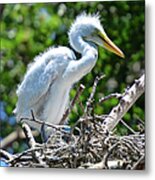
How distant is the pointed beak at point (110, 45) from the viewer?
2.37m

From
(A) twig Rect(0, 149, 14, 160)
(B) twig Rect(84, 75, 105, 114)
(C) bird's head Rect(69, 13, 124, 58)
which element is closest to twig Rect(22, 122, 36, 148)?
(A) twig Rect(0, 149, 14, 160)

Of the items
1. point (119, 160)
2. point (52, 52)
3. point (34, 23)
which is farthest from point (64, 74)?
point (119, 160)

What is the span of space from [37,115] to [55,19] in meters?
0.45

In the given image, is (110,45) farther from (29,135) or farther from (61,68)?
(29,135)

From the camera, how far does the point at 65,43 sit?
2420 millimetres

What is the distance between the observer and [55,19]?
2.43 meters

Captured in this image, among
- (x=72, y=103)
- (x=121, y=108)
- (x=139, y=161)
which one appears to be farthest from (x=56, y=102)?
(x=139, y=161)

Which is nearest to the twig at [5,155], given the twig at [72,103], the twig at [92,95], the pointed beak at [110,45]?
the twig at [72,103]

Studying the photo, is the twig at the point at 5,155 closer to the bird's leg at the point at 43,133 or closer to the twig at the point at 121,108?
the bird's leg at the point at 43,133

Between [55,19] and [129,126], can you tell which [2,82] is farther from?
[129,126]

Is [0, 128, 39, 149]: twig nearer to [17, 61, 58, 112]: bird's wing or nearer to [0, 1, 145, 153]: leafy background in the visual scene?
[0, 1, 145, 153]: leafy background

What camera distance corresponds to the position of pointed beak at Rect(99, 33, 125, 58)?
237 centimetres

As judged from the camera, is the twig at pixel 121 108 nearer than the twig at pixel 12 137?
Yes

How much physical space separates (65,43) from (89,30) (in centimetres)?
12
